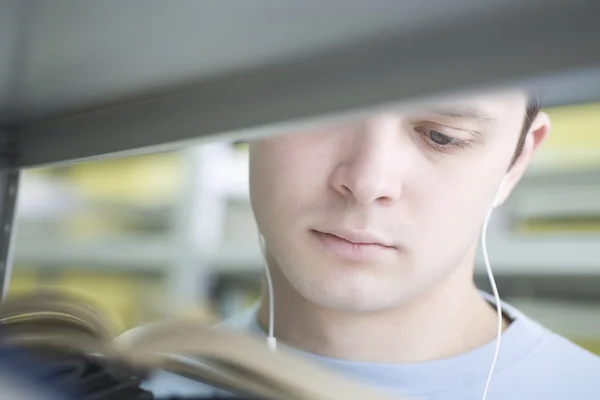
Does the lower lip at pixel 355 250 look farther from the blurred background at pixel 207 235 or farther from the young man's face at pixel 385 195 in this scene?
the blurred background at pixel 207 235

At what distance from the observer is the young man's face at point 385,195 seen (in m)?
0.47

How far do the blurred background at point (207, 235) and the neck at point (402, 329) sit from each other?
52cm

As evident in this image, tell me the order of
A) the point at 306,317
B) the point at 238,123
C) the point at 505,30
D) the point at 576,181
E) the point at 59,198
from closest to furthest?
the point at 505,30 < the point at 238,123 < the point at 306,317 < the point at 576,181 < the point at 59,198

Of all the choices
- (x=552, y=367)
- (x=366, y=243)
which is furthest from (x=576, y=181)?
(x=366, y=243)

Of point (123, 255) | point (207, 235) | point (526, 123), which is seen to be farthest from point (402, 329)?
point (123, 255)

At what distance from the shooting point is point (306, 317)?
61 cm

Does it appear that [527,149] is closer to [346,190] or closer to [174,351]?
[346,190]

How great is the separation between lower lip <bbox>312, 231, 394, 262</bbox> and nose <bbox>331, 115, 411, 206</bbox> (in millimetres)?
37

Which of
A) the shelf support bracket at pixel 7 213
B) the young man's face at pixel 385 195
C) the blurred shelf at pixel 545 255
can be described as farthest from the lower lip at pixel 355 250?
the blurred shelf at pixel 545 255

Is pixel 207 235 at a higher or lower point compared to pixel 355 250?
higher

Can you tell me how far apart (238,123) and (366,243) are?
16 centimetres

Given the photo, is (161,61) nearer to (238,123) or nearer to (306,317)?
(238,123)

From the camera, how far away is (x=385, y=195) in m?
0.45

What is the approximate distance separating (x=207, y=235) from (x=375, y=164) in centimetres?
131
